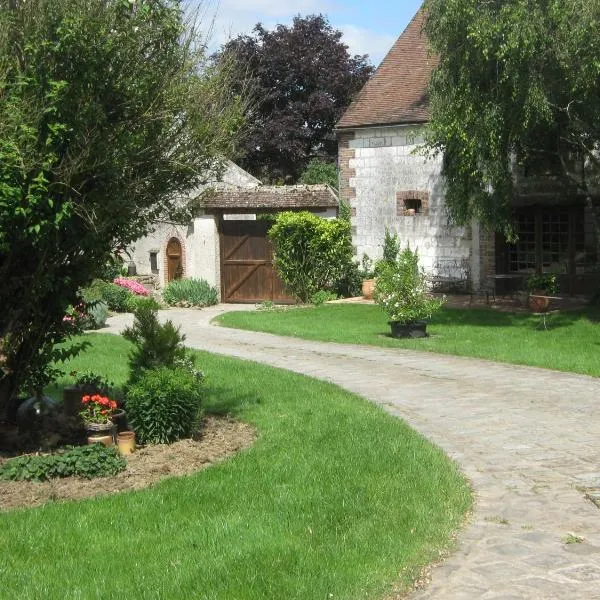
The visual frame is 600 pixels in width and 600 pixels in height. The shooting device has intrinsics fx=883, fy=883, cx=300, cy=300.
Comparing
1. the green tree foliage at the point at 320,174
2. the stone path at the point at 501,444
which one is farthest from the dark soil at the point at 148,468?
the green tree foliage at the point at 320,174

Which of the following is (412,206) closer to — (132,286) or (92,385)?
(132,286)

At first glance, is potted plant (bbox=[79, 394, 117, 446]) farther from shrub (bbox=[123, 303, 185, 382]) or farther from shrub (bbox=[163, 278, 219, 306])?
shrub (bbox=[163, 278, 219, 306])

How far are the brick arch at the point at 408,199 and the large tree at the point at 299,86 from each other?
1478cm

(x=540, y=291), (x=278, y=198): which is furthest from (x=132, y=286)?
(x=540, y=291)

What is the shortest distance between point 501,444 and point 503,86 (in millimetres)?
9044

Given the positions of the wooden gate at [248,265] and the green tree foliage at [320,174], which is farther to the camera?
the green tree foliage at [320,174]

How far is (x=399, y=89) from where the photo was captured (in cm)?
2483

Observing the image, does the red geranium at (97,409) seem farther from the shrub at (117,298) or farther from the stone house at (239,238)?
the stone house at (239,238)

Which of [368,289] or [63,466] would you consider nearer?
[63,466]

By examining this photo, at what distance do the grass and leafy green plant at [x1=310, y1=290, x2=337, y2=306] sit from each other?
14.9 meters

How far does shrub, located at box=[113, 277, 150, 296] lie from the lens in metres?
25.0

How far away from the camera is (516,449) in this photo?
8.45 meters

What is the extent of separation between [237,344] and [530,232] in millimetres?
10299

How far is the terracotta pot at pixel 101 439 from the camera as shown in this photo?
799 centimetres
